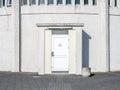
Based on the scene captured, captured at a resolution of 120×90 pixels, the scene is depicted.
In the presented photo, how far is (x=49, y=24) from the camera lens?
2427cm

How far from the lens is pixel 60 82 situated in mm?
20109

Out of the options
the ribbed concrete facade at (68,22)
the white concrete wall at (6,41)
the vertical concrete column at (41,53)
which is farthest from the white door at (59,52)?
the white concrete wall at (6,41)

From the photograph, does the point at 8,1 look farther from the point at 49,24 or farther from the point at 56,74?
the point at 56,74

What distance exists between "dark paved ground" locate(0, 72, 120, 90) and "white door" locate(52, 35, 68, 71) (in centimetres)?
153

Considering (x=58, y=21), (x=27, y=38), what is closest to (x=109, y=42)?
(x=58, y=21)

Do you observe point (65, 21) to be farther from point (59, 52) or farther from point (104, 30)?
point (104, 30)

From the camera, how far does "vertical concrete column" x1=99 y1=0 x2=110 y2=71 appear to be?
2586 cm

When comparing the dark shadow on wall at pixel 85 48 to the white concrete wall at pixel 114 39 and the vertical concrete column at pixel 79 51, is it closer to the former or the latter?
the vertical concrete column at pixel 79 51

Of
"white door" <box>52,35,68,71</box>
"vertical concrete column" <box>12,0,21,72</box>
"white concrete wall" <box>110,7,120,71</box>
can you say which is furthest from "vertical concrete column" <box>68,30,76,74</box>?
"vertical concrete column" <box>12,0,21,72</box>

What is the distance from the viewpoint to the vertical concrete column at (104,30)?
25.9 meters

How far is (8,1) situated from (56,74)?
6434 mm

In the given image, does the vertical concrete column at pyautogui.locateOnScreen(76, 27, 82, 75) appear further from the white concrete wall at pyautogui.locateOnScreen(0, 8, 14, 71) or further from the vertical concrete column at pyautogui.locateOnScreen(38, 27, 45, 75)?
the white concrete wall at pyautogui.locateOnScreen(0, 8, 14, 71)

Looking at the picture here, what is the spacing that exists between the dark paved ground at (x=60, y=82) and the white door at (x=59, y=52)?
5.02 feet

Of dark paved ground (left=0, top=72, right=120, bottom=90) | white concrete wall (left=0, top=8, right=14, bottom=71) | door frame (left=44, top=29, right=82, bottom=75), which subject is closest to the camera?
dark paved ground (left=0, top=72, right=120, bottom=90)
